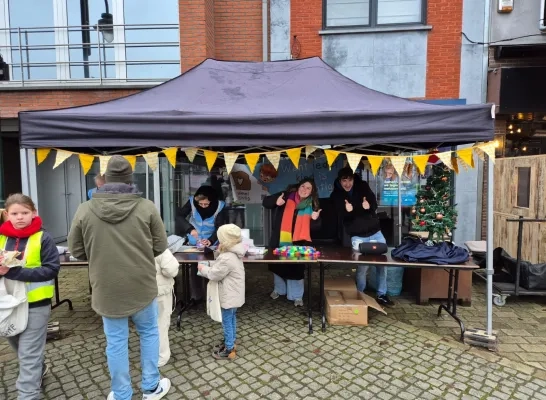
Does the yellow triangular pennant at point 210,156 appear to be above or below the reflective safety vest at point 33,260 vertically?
above

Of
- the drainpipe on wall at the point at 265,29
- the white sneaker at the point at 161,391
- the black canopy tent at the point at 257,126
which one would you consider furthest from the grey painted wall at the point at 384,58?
the white sneaker at the point at 161,391

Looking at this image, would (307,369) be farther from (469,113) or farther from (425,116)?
(469,113)

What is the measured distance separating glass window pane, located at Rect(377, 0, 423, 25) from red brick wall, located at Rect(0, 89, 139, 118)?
205 inches

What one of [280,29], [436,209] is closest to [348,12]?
[280,29]

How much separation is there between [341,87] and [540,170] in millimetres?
3239

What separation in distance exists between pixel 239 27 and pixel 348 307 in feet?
21.0

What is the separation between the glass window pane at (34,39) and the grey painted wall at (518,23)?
8.94 metres

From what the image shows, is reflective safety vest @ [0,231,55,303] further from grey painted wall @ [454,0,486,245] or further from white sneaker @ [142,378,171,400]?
grey painted wall @ [454,0,486,245]

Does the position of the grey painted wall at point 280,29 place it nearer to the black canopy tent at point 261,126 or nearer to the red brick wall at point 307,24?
the red brick wall at point 307,24

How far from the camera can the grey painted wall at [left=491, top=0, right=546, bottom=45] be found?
645 cm

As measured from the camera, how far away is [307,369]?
324 cm

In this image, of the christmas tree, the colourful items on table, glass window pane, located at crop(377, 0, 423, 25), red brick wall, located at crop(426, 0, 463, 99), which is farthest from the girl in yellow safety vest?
glass window pane, located at crop(377, 0, 423, 25)

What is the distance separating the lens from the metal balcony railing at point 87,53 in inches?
294

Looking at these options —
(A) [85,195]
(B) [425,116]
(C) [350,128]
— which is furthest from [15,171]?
(B) [425,116]
